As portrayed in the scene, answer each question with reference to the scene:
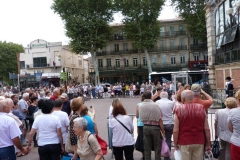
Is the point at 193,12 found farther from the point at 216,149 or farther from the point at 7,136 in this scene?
the point at 7,136

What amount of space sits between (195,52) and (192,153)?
50243 mm

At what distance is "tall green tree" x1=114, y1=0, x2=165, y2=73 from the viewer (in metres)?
41.2

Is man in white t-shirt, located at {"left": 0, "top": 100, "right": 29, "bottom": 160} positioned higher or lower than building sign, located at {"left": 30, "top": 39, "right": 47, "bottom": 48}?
lower

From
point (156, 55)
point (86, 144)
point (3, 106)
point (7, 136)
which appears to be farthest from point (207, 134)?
point (156, 55)

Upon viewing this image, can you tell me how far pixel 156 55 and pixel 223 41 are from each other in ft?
112

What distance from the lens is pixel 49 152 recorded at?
5223 mm

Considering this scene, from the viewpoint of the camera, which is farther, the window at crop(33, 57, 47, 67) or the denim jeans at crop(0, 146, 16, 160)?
the window at crop(33, 57, 47, 67)

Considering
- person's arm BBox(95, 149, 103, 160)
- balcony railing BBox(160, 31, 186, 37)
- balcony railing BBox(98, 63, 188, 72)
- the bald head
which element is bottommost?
person's arm BBox(95, 149, 103, 160)

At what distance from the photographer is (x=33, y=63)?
56.5m

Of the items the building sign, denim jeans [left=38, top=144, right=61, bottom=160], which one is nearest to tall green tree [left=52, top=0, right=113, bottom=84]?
the building sign

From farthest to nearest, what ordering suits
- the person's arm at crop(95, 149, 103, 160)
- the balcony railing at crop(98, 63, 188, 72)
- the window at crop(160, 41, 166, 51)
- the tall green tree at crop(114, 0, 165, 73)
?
the window at crop(160, 41, 166, 51) → the balcony railing at crop(98, 63, 188, 72) → the tall green tree at crop(114, 0, 165, 73) → the person's arm at crop(95, 149, 103, 160)

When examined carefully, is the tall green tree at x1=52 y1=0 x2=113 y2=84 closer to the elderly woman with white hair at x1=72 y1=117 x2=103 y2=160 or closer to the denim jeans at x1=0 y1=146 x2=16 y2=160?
the denim jeans at x1=0 y1=146 x2=16 y2=160

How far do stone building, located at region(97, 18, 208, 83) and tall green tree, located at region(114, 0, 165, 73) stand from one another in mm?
10532

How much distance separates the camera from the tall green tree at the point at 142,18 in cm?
4116
